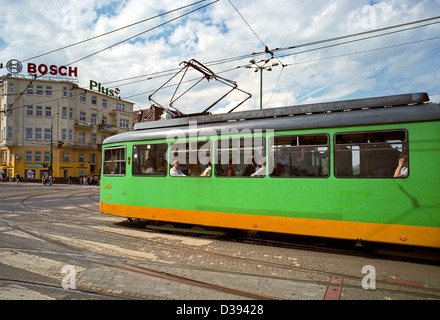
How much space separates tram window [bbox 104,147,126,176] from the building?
35.6 metres

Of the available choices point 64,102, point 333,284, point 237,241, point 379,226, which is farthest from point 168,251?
point 64,102

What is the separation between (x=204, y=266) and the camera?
17.9ft

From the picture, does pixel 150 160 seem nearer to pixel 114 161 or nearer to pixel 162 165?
pixel 162 165

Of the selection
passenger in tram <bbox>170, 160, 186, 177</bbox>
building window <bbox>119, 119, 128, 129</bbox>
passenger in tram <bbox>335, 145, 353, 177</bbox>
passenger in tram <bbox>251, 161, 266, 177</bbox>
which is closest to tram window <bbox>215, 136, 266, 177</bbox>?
passenger in tram <bbox>251, 161, 266, 177</bbox>

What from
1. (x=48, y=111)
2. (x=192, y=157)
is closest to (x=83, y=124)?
(x=48, y=111)

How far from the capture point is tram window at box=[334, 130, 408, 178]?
5527mm

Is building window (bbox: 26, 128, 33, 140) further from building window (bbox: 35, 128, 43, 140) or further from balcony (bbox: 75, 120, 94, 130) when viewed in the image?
balcony (bbox: 75, 120, 94, 130)

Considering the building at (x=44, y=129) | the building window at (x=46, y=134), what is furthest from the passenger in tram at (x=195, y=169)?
the building window at (x=46, y=134)

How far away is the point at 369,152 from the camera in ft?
18.8

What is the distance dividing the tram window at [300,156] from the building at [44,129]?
4064 centimetres

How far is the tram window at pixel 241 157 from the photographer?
21.9 ft
